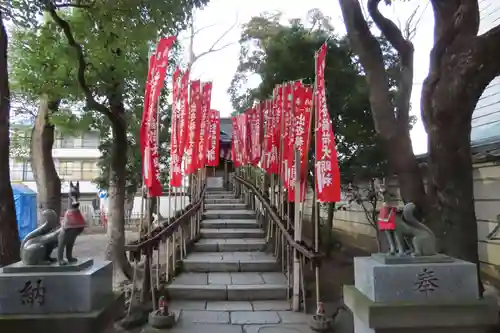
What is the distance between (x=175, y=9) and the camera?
26.1 ft

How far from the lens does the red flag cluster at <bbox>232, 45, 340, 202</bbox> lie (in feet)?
18.2

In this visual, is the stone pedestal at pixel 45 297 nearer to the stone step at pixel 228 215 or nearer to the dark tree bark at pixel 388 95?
the dark tree bark at pixel 388 95

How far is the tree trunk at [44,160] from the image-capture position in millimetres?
11250

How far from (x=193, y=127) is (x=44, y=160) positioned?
4.74 meters

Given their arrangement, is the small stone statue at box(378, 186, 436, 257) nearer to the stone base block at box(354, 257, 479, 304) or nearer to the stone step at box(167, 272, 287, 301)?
the stone base block at box(354, 257, 479, 304)

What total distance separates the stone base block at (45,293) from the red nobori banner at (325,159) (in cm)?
337

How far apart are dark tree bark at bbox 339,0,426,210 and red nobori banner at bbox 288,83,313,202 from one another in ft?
4.96

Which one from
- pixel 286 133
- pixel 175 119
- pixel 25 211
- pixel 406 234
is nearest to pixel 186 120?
pixel 175 119

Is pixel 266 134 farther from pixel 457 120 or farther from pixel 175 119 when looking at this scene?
pixel 457 120

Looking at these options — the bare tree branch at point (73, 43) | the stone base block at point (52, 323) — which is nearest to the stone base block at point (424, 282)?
the stone base block at point (52, 323)

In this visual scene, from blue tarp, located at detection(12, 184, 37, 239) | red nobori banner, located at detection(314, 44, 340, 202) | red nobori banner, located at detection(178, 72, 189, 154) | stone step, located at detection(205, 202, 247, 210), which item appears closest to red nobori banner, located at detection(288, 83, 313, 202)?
red nobori banner, located at detection(314, 44, 340, 202)

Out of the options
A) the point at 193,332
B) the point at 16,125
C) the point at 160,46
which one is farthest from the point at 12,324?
the point at 16,125

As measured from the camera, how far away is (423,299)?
348cm

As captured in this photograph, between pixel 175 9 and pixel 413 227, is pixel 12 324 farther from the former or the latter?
pixel 175 9
